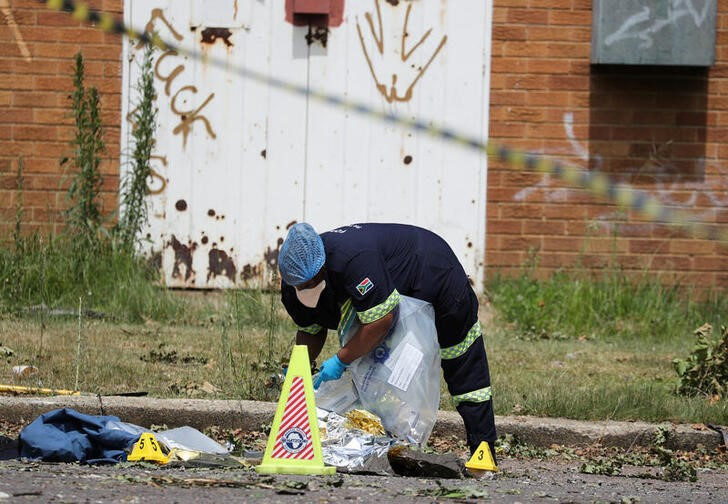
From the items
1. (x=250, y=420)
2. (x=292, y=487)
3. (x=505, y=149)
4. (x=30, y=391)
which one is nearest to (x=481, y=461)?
(x=292, y=487)

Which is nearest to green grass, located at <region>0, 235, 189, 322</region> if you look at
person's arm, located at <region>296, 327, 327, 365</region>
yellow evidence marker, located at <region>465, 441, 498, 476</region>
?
person's arm, located at <region>296, 327, 327, 365</region>

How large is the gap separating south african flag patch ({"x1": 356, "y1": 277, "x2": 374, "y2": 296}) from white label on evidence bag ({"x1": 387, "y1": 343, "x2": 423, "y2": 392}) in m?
0.41

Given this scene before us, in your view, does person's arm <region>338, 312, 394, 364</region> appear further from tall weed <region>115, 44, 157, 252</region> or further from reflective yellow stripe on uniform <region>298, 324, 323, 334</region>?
tall weed <region>115, 44, 157, 252</region>

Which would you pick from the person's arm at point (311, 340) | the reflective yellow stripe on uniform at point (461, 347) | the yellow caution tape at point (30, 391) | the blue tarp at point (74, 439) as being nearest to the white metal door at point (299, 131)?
the yellow caution tape at point (30, 391)

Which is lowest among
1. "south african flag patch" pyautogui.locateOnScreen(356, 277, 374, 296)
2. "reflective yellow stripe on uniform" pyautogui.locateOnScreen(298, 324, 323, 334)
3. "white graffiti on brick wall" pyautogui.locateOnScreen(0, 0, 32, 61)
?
"reflective yellow stripe on uniform" pyautogui.locateOnScreen(298, 324, 323, 334)

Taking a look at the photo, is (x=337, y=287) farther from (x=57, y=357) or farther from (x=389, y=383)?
(x=57, y=357)

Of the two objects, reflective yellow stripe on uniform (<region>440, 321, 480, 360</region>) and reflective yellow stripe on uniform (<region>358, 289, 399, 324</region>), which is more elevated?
reflective yellow stripe on uniform (<region>358, 289, 399, 324</region>)

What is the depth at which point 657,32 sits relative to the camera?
28.2 ft

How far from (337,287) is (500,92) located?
419 centimetres

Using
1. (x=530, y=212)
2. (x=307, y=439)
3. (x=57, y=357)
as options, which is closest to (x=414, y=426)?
(x=307, y=439)

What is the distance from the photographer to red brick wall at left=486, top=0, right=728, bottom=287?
29.1 ft

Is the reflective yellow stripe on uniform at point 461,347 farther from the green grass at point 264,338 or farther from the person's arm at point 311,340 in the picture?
the green grass at point 264,338

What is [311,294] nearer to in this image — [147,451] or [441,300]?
[441,300]

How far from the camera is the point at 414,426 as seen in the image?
5.29 metres
